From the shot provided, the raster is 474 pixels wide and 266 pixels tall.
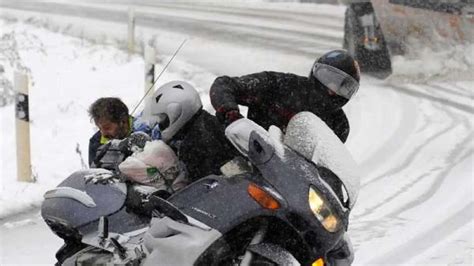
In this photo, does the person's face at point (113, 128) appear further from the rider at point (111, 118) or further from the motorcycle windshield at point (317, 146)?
the motorcycle windshield at point (317, 146)

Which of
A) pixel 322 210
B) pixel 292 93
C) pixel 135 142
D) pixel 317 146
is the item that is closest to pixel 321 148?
pixel 317 146

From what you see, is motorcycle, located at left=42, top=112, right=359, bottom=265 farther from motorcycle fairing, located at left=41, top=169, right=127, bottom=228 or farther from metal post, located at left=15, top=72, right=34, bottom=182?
metal post, located at left=15, top=72, right=34, bottom=182

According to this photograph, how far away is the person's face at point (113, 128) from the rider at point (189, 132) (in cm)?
77

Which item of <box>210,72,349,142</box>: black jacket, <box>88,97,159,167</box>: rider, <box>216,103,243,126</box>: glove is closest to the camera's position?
<box>216,103,243,126</box>: glove

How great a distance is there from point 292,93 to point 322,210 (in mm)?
1326

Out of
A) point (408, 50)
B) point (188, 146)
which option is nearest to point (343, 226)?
point (188, 146)

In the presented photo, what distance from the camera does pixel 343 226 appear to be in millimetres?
3588

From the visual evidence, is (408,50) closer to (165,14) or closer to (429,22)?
(429,22)

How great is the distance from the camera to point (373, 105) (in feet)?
38.8

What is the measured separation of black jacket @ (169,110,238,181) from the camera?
4094 millimetres

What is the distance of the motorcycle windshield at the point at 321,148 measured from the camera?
3695 millimetres

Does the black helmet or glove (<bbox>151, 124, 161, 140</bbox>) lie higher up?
the black helmet

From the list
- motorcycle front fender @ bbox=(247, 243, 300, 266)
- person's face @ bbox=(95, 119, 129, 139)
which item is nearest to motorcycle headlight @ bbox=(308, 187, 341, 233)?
motorcycle front fender @ bbox=(247, 243, 300, 266)

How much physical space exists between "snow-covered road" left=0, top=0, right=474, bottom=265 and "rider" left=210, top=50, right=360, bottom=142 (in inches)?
66.7
